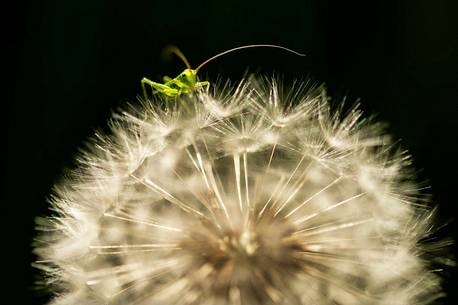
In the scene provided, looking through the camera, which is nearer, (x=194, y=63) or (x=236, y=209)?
(x=236, y=209)

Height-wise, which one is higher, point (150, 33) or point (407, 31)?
point (150, 33)

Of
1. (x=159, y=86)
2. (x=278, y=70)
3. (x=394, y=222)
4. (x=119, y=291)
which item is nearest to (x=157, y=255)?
(x=119, y=291)

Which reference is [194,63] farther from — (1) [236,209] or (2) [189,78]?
(1) [236,209]

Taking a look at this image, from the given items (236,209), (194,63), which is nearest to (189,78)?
(236,209)

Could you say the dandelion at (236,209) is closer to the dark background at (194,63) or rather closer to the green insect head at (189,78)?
the green insect head at (189,78)

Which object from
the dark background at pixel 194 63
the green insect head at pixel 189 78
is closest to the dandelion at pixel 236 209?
the green insect head at pixel 189 78

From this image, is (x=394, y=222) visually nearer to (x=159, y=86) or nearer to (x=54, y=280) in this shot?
(x=159, y=86)

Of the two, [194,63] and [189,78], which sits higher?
[194,63]
